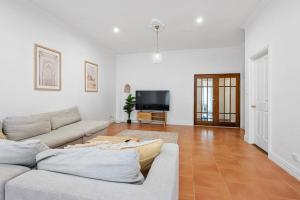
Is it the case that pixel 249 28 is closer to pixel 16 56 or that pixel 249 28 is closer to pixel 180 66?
pixel 180 66

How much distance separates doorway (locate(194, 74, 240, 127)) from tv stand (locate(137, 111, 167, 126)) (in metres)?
1.20

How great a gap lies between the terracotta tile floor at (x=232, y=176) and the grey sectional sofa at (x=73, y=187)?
1.20 m

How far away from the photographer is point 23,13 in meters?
2.91

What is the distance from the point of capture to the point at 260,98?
3.42 meters

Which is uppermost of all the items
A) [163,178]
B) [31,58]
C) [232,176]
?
[31,58]

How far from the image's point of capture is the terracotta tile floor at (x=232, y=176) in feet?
6.14

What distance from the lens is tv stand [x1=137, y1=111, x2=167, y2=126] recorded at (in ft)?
20.0

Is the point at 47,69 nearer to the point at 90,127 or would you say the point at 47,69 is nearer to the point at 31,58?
the point at 31,58

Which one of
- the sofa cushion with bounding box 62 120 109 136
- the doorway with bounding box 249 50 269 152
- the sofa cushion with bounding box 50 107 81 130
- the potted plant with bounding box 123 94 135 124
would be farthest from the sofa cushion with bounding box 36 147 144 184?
the potted plant with bounding box 123 94 135 124

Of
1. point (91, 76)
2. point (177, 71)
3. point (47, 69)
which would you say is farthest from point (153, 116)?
point (47, 69)

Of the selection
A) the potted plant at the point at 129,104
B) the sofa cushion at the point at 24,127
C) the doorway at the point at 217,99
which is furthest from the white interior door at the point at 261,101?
the sofa cushion at the point at 24,127

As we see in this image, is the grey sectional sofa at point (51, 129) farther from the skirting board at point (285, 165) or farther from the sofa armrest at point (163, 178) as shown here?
the skirting board at point (285, 165)

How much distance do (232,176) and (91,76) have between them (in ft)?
14.4

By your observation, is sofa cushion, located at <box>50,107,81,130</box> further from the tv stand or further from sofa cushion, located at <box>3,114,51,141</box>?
the tv stand
